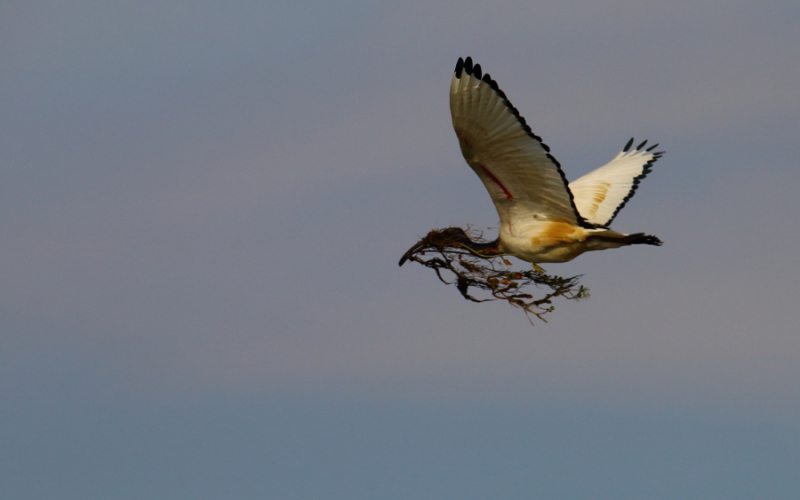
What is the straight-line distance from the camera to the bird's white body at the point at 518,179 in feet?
35.2

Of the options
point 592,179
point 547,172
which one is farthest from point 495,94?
point 592,179

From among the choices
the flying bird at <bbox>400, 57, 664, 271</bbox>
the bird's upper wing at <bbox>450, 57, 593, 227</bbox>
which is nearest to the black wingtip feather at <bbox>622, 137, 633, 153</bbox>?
the flying bird at <bbox>400, 57, 664, 271</bbox>

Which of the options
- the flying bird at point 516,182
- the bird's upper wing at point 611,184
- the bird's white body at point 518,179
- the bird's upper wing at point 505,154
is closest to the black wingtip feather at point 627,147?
the bird's upper wing at point 611,184

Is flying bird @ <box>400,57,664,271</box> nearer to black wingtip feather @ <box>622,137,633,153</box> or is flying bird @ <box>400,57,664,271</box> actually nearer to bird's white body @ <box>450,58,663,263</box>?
bird's white body @ <box>450,58,663,263</box>

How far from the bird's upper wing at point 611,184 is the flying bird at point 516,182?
40 cm

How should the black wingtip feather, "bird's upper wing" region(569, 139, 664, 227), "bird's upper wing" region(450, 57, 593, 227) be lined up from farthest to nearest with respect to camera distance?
the black wingtip feather
"bird's upper wing" region(569, 139, 664, 227)
"bird's upper wing" region(450, 57, 593, 227)

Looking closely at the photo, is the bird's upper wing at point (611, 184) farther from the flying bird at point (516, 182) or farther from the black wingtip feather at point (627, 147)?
the flying bird at point (516, 182)

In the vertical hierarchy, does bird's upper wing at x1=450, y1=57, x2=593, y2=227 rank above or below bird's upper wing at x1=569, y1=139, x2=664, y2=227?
below

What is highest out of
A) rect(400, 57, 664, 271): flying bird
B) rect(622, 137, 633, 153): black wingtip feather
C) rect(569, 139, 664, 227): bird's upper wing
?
rect(622, 137, 633, 153): black wingtip feather

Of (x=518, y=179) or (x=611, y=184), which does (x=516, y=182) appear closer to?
(x=518, y=179)

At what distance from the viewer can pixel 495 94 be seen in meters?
10.6

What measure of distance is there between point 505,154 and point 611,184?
12.9 ft

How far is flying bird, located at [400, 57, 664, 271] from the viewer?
10.7 m

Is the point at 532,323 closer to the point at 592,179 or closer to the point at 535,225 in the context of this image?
the point at 535,225
